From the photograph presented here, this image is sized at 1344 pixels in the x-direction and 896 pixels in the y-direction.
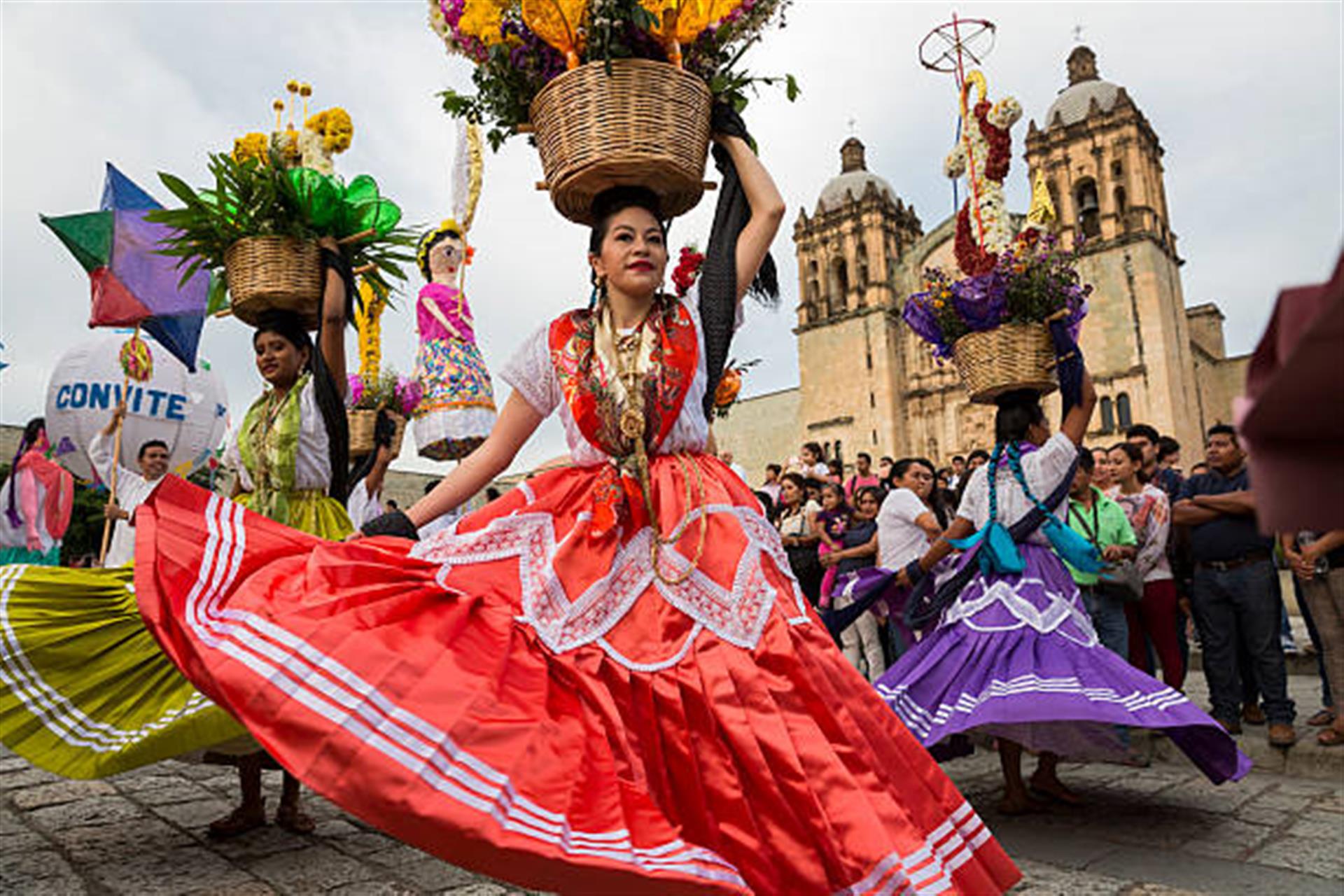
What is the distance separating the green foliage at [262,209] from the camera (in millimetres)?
4113

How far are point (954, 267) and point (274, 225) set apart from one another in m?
30.4

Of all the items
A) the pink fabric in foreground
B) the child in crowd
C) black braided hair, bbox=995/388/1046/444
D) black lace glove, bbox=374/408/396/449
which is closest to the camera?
the pink fabric in foreground

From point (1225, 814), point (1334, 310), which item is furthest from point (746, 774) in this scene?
point (1225, 814)

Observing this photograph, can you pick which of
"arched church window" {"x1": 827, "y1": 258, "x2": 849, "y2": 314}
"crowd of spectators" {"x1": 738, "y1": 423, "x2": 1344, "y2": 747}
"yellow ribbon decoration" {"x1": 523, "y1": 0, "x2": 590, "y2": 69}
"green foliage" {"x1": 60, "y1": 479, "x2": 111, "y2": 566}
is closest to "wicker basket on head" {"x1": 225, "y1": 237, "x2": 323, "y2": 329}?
"yellow ribbon decoration" {"x1": 523, "y1": 0, "x2": 590, "y2": 69}

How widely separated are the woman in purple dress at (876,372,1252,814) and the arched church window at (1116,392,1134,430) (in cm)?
3068

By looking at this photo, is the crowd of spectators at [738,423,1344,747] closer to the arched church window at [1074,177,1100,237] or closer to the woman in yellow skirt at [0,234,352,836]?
the woman in yellow skirt at [0,234,352,836]

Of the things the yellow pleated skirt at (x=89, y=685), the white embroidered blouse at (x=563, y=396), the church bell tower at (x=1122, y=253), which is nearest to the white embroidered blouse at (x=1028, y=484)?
the white embroidered blouse at (x=563, y=396)

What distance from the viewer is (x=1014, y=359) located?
477 cm

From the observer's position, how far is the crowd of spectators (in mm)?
5770

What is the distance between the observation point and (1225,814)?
441 centimetres

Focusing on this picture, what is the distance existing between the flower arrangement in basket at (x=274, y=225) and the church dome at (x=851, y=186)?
123 feet

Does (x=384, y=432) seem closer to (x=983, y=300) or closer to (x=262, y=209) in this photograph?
(x=262, y=209)

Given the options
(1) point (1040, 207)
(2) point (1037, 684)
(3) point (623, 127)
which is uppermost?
(1) point (1040, 207)

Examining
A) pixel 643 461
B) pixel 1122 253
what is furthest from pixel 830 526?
pixel 1122 253
